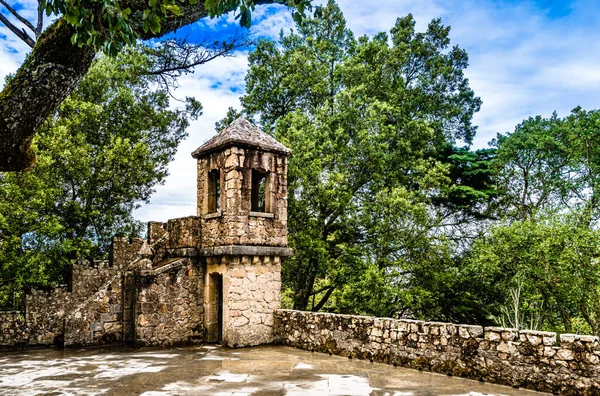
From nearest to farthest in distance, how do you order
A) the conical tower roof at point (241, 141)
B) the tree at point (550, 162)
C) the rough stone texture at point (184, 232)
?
the conical tower roof at point (241, 141) < the rough stone texture at point (184, 232) < the tree at point (550, 162)

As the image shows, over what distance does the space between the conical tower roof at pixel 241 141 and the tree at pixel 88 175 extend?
102 inches

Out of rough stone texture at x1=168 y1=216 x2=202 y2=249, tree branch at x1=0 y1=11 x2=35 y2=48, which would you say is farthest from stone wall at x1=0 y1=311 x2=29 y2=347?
tree branch at x1=0 y1=11 x2=35 y2=48

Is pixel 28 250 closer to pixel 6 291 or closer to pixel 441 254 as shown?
pixel 6 291

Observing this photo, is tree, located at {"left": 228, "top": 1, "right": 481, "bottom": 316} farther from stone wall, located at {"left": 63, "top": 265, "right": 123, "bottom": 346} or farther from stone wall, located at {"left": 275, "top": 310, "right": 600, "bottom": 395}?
stone wall, located at {"left": 63, "top": 265, "right": 123, "bottom": 346}

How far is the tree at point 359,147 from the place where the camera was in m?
16.5

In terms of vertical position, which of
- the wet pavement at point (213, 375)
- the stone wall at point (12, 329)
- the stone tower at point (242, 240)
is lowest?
the wet pavement at point (213, 375)

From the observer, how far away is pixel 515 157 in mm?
20359

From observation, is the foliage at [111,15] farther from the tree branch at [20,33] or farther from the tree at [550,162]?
the tree at [550,162]

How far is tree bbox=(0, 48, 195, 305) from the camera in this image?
12.7m

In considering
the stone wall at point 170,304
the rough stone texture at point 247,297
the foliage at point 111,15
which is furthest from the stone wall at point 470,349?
the foliage at point 111,15

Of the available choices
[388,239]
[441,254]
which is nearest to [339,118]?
[388,239]

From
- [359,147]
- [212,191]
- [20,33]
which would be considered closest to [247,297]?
[212,191]

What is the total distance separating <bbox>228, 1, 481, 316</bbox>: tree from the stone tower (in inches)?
173

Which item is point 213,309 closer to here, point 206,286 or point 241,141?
point 206,286
